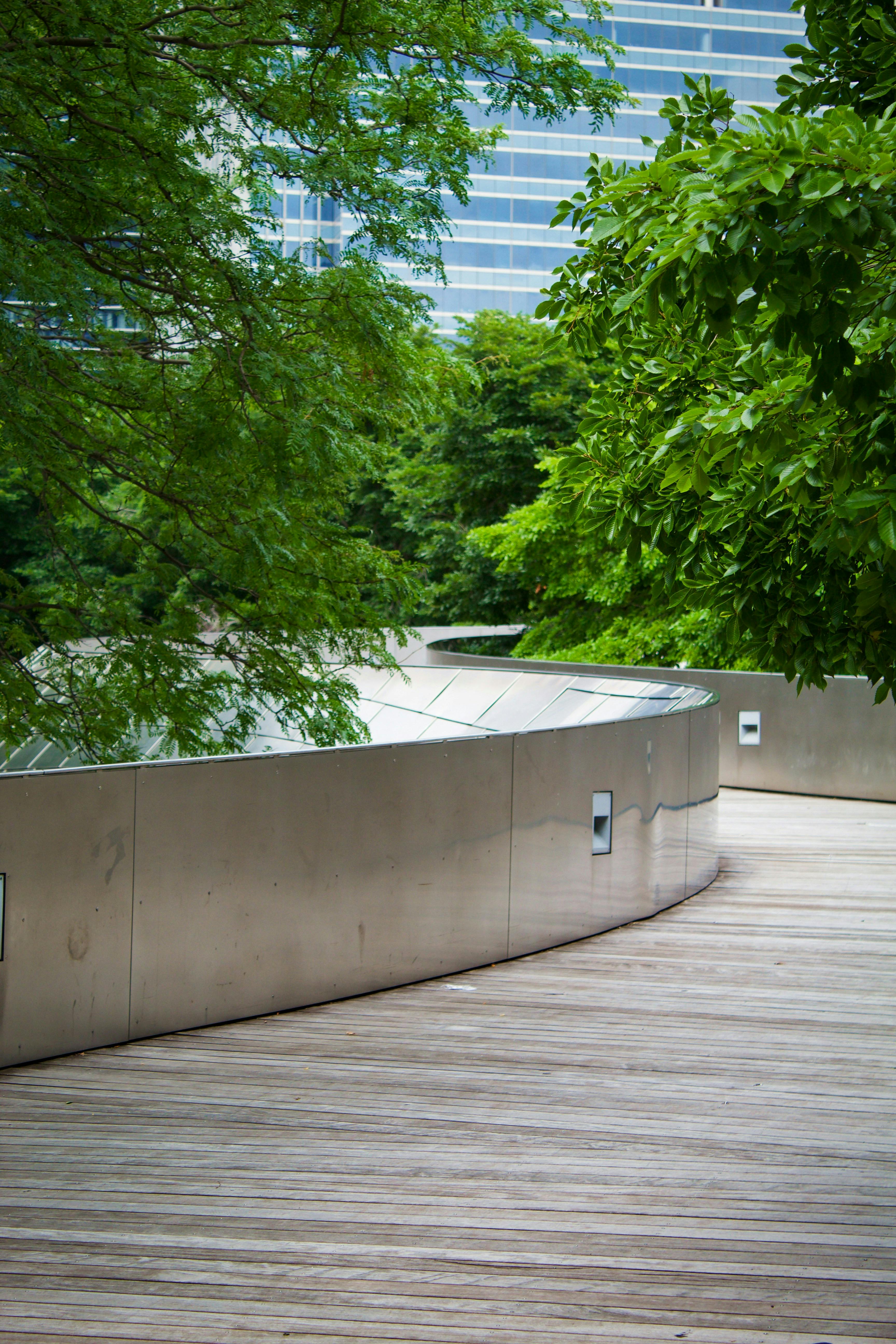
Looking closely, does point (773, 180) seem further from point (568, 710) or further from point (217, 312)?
point (568, 710)

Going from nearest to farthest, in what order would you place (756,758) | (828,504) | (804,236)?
(804,236) → (828,504) → (756,758)

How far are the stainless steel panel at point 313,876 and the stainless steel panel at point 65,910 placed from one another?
114 millimetres

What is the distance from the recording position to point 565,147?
10262 cm

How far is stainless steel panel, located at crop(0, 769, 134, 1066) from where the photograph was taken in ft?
18.4

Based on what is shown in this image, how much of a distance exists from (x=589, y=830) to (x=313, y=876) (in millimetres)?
2474

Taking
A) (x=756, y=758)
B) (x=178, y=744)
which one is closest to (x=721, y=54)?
(x=756, y=758)

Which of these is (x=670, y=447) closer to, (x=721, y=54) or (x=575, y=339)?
(x=575, y=339)

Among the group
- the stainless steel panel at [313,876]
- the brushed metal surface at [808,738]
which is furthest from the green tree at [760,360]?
the brushed metal surface at [808,738]

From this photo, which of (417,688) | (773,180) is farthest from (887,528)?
(417,688)

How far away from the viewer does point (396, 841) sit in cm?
712

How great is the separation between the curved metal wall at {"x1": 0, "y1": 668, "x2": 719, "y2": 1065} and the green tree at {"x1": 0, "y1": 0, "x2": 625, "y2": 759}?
2.35 meters

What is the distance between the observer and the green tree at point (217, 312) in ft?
25.6

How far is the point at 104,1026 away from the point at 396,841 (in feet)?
6.56

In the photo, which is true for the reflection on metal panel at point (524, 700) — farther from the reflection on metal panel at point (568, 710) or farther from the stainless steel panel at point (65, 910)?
the stainless steel panel at point (65, 910)
